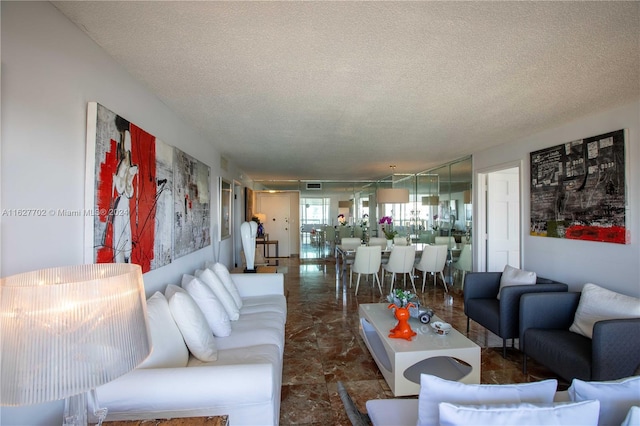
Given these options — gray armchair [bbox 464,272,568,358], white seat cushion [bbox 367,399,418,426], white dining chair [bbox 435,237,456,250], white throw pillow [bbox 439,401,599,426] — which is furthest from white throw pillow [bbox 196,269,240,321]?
white dining chair [bbox 435,237,456,250]

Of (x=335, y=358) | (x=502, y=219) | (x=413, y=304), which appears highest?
(x=502, y=219)

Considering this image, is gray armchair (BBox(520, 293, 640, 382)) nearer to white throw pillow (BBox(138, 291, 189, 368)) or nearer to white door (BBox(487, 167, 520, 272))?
white door (BBox(487, 167, 520, 272))

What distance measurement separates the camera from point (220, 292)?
8.99ft

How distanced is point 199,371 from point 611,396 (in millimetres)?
1634

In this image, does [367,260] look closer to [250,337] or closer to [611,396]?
[250,337]

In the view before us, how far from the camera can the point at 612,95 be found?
259 cm

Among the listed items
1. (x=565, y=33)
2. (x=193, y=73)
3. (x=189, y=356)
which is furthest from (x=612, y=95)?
(x=189, y=356)

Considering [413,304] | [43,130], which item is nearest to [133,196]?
[43,130]

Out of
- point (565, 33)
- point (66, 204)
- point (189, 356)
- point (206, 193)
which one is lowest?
point (189, 356)

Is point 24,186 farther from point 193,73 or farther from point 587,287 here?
point 587,287

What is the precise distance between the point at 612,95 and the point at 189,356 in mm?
3819

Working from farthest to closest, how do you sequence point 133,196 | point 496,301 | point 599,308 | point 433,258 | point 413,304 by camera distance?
point 433,258
point 496,301
point 413,304
point 599,308
point 133,196

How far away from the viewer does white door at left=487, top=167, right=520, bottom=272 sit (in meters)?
4.89

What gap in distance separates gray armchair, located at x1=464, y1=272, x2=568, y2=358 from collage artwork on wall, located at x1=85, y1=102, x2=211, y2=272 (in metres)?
3.09
